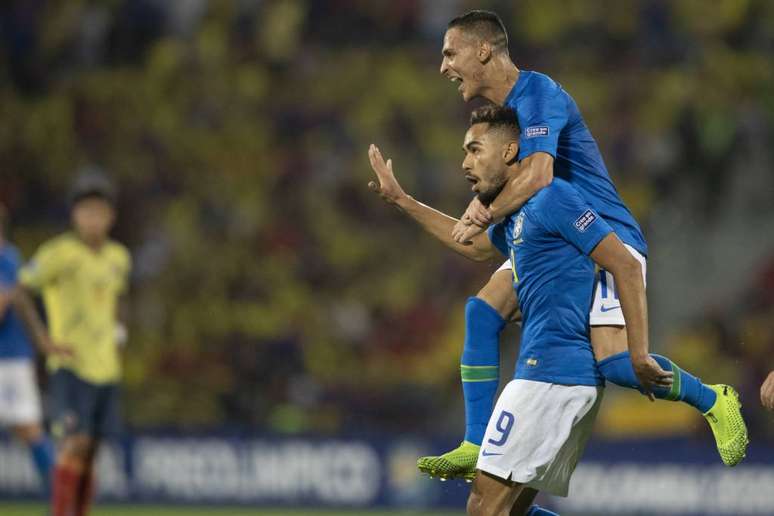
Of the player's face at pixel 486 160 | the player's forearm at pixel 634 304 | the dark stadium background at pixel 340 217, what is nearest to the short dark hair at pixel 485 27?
the player's face at pixel 486 160

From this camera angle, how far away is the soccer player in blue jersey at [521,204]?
5.01m

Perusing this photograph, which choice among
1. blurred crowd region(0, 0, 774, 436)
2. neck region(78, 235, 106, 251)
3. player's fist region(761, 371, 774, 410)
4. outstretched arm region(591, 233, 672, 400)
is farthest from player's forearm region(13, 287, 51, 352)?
player's fist region(761, 371, 774, 410)

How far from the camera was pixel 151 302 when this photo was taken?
41.9ft

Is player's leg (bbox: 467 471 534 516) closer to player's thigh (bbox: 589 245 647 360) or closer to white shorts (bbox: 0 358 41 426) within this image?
player's thigh (bbox: 589 245 647 360)

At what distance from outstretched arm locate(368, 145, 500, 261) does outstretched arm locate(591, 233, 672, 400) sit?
0.77 m

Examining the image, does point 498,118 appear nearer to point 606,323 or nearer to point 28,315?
point 606,323

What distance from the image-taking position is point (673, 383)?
16.6 feet

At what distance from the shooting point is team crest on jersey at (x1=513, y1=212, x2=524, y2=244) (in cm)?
502

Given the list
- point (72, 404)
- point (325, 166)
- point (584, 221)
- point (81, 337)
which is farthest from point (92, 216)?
point (325, 166)

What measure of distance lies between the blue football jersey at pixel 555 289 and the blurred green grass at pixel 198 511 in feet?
19.8

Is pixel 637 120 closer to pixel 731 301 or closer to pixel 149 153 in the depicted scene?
pixel 731 301

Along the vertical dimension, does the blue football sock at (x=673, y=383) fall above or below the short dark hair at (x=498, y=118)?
below

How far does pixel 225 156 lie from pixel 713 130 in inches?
190

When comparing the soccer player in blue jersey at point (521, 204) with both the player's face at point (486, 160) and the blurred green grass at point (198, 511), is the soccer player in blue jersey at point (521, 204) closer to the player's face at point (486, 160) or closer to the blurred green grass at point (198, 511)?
the player's face at point (486, 160)
